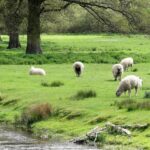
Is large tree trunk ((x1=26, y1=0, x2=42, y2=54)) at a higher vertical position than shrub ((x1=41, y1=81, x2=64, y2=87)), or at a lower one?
higher

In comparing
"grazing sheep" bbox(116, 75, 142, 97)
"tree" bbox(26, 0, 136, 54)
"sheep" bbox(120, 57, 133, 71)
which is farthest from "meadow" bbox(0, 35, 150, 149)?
"tree" bbox(26, 0, 136, 54)

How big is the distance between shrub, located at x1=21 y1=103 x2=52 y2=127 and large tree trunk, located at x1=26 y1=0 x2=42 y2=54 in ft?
108

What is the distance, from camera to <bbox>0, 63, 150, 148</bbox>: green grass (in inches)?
943

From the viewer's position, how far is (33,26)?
60.8m

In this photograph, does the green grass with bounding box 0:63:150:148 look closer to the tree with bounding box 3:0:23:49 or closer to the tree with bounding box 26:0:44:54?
the tree with bounding box 26:0:44:54

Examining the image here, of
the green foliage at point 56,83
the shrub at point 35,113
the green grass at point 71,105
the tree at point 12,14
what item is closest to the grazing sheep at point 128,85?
the green grass at point 71,105

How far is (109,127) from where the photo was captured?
22938 millimetres

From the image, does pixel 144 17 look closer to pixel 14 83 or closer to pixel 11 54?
pixel 11 54

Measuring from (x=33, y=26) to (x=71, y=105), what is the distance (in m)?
33.6

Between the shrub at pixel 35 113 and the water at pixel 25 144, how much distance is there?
2.23 metres

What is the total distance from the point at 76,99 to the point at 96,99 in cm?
92

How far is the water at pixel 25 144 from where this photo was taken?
21.4 meters

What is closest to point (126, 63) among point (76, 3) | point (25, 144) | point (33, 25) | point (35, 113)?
point (76, 3)

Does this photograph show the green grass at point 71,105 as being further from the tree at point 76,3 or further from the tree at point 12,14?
the tree at point 12,14
